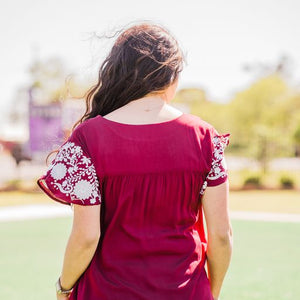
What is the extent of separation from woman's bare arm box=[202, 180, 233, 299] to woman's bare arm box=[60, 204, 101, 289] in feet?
1.29

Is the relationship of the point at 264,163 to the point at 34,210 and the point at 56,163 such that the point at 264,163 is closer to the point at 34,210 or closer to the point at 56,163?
the point at 34,210

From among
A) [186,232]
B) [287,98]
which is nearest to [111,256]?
[186,232]

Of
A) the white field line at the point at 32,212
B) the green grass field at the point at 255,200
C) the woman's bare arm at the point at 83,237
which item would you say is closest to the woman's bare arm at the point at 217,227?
the woman's bare arm at the point at 83,237

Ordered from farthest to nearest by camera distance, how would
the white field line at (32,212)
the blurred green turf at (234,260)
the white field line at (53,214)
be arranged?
the white field line at (32,212) → the white field line at (53,214) → the blurred green turf at (234,260)

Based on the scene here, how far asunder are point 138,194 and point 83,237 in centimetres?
24

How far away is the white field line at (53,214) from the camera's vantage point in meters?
10.5

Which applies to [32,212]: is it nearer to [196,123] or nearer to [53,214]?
[53,214]

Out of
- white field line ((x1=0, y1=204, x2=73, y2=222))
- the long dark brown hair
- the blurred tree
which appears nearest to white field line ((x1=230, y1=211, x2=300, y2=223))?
white field line ((x1=0, y1=204, x2=73, y2=222))

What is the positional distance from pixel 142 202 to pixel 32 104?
633 inches

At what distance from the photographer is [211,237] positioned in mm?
1886

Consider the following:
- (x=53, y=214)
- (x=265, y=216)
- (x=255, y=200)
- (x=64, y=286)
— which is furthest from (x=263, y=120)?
(x=64, y=286)

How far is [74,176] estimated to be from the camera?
1.76m

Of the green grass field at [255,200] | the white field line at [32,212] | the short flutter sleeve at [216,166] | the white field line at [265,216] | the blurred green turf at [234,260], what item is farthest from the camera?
the green grass field at [255,200]

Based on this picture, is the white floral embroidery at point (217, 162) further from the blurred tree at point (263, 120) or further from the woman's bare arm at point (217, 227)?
the blurred tree at point (263, 120)
